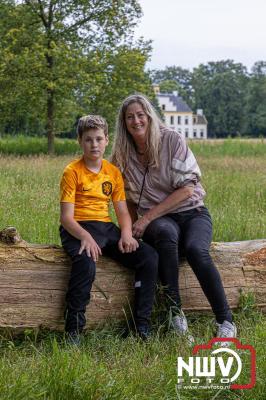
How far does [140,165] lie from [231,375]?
6.01ft

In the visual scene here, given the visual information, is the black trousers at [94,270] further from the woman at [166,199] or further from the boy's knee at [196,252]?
the boy's knee at [196,252]

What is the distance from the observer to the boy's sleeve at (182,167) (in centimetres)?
458

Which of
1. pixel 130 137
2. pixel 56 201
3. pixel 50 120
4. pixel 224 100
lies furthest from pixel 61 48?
pixel 224 100

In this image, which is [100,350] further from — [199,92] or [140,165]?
[199,92]

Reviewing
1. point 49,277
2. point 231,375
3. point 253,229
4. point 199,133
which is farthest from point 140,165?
point 199,133

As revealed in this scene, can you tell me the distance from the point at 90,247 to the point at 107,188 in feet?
1.65

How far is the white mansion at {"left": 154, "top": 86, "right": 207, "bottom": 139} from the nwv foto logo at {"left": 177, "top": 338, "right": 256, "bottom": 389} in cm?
8735

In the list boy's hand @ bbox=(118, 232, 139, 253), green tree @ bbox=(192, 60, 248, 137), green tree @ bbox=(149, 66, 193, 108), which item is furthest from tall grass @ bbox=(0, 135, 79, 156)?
green tree @ bbox=(149, 66, 193, 108)

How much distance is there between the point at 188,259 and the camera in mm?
4293

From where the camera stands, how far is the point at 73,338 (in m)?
4.03

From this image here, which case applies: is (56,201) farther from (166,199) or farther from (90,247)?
(90,247)

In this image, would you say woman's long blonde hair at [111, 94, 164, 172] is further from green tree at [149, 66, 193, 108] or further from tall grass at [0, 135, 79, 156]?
green tree at [149, 66, 193, 108]

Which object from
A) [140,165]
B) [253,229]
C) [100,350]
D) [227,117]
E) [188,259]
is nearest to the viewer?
[100,350]

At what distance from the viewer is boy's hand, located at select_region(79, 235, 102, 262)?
406 centimetres
